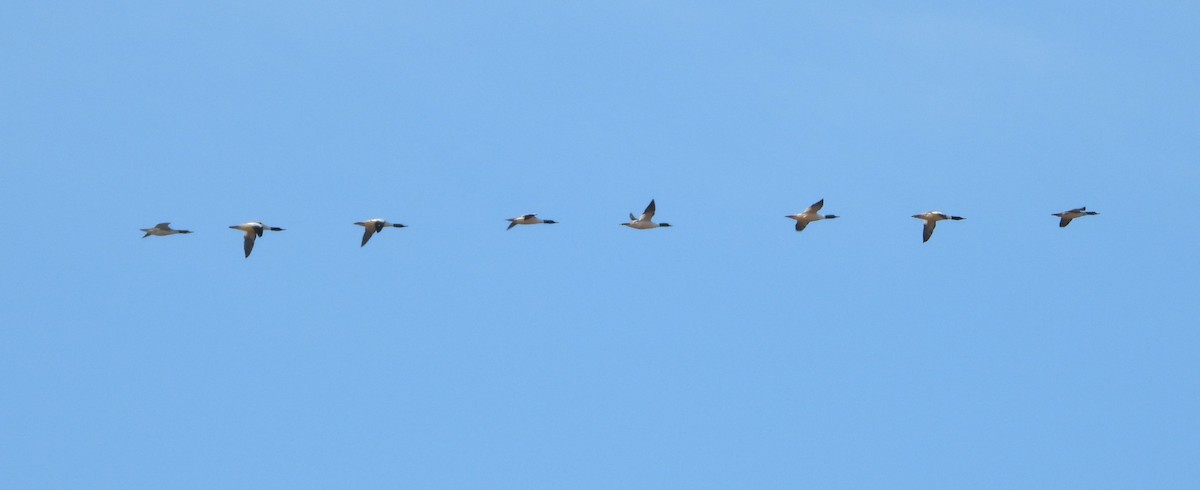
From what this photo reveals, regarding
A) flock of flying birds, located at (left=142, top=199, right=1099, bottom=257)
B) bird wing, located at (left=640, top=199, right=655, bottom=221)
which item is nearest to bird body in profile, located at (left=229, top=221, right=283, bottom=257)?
flock of flying birds, located at (left=142, top=199, right=1099, bottom=257)

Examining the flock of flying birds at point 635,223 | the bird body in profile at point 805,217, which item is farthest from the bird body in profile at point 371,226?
the bird body in profile at point 805,217

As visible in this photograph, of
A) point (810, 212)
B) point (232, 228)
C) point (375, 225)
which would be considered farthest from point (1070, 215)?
point (232, 228)

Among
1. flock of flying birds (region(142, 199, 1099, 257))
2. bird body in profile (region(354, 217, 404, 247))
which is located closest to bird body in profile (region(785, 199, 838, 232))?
flock of flying birds (region(142, 199, 1099, 257))

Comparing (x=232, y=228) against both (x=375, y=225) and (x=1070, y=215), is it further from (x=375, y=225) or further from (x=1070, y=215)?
(x=1070, y=215)

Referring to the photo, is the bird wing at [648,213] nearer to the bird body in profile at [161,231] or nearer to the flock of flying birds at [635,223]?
the flock of flying birds at [635,223]

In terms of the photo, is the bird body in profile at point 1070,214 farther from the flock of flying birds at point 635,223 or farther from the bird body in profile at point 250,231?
the bird body in profile at point 250,231

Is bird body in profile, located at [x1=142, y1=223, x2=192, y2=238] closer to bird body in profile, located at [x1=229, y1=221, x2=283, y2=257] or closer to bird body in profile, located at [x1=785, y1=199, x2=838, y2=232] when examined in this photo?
bird body in profile, located at [x1=229, y1=221, x2=283, y2=257]

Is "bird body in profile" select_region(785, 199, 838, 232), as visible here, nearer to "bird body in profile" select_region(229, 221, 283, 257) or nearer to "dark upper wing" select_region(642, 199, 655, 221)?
"dark upper wing" select_region(642, 199, 655, 221)

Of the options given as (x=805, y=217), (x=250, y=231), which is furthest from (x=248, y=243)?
(x=805, y=217)

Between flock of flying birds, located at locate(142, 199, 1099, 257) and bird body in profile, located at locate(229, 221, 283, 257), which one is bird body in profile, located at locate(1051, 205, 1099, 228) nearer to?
flock of flying birds, located at locate(142, 199, 1099, 257)

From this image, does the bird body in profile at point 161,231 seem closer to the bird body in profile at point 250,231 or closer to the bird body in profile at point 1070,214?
the bird body in profile at point 250,231

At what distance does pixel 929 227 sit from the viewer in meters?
67.4

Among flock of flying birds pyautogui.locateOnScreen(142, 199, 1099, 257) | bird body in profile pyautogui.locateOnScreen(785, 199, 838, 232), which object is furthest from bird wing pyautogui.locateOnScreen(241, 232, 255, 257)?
bird body in profile pyautogui.locateOnScreen(785, 199, 838, 232)

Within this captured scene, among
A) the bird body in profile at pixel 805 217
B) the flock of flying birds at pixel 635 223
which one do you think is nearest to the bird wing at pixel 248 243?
the flock of flying birds at pixel 635 223
